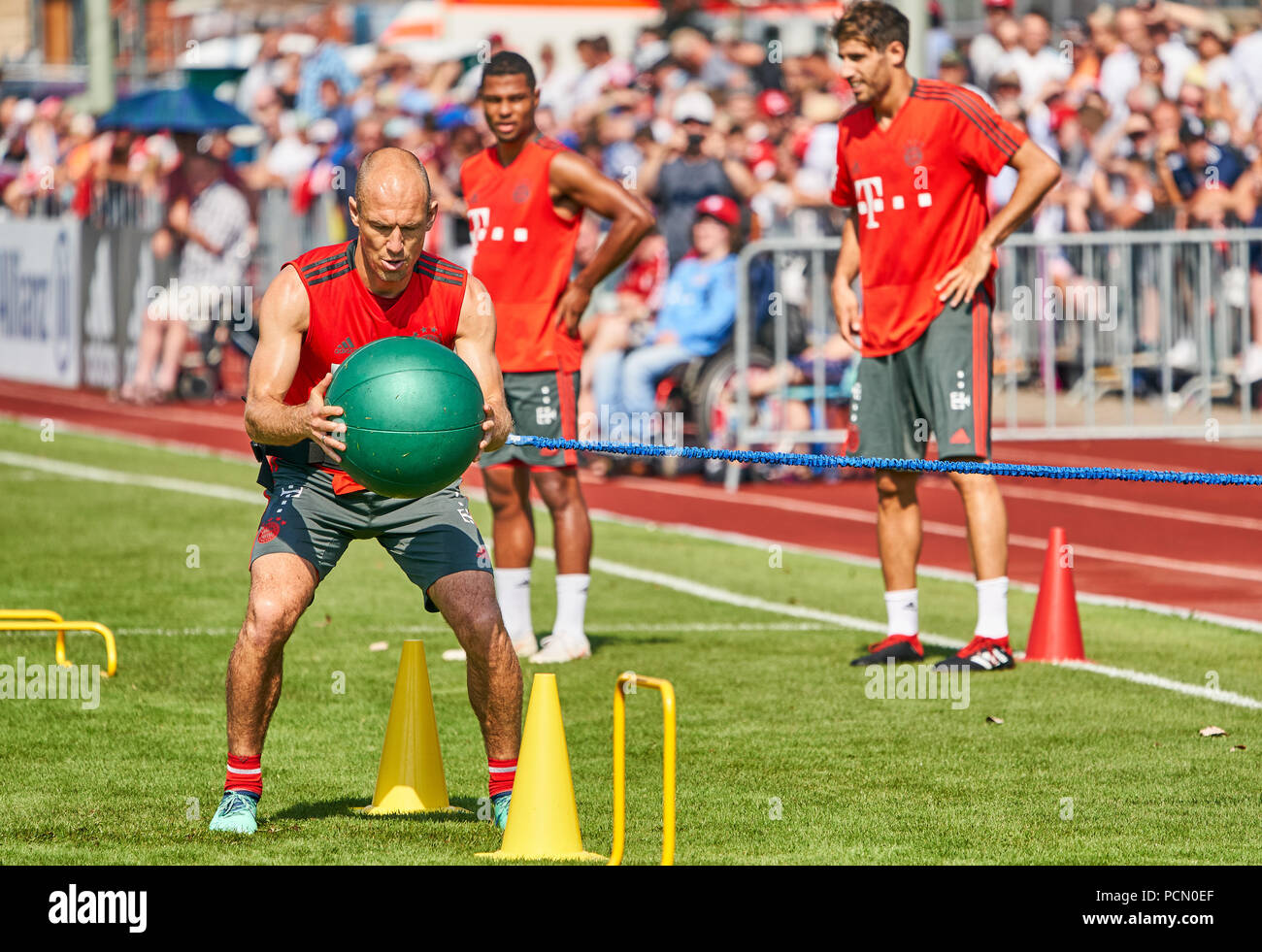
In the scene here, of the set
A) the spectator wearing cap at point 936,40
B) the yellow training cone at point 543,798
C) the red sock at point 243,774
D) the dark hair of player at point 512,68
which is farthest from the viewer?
the spectator wearing cap at point 936,40

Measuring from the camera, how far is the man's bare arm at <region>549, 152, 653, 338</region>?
949cm

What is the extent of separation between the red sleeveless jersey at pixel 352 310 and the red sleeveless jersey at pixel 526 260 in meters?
2.95

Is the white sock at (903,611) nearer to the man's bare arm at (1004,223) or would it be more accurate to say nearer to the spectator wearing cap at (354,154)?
the man's bare arm at (1004,223)

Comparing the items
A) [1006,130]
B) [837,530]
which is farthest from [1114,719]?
[837,530]

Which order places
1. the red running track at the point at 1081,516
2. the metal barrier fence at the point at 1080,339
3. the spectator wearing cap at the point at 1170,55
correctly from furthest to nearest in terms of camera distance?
the spectator wearing cap at the point at 1170,55 → the metal barrier fence at the point at 1080,339 → the red running track at the point at 1081,516

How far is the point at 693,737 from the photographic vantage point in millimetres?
7828

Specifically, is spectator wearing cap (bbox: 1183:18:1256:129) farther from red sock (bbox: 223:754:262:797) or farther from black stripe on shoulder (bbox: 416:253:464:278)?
red sock (bbox: 223:754:262:797)

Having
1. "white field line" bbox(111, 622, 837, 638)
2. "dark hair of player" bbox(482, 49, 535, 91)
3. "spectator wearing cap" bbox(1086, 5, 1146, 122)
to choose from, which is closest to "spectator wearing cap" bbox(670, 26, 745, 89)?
"spectator wearing cap" bbox(1086, 5, 1146, 122)

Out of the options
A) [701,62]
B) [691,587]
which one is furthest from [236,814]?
[701,62]

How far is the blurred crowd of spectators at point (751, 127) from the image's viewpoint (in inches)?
709

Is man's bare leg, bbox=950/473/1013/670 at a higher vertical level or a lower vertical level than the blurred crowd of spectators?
lower

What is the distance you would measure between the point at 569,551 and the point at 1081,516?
6.06 m

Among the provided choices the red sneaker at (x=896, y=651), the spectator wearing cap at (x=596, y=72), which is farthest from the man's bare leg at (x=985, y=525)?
the spectator wearing cap at (x=596, y=72)

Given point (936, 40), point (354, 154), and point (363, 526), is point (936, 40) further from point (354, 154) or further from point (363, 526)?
point (363, 526)
